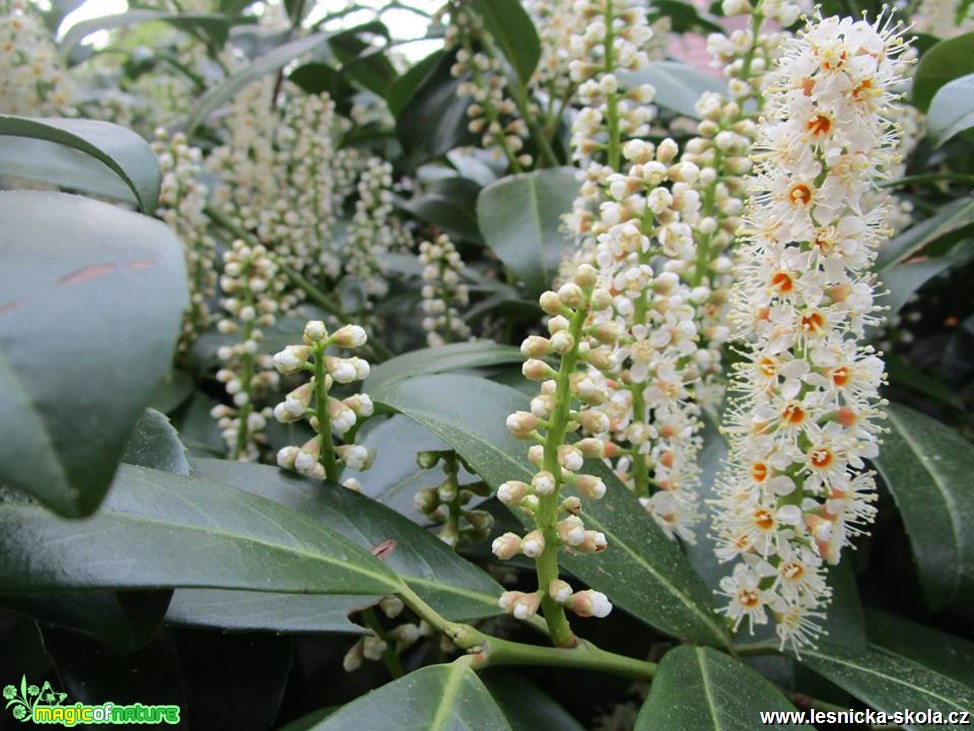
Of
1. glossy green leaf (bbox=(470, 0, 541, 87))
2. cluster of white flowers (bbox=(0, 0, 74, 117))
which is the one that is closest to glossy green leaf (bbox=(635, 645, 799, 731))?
glossy green leaf (bbox=(470, 0, 541, 87))

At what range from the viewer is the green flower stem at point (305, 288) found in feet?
4.61

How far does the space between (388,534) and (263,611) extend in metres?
0.13

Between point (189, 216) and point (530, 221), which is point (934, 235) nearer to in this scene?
point (530, 221)

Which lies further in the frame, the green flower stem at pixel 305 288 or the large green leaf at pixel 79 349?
the green flower stem at pixel 305 288

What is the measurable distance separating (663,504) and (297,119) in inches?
43.6

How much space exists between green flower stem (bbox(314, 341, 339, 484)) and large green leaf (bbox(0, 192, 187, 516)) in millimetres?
219

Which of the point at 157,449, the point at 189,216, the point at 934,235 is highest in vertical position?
the point at 934,235

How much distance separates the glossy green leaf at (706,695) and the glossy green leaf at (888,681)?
8 cm

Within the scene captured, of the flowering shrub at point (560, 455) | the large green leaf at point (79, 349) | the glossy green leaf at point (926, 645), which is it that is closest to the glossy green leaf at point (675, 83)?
the flowering shrub at point (560, 455)

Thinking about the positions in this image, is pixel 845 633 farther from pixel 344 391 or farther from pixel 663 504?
pixel 344 391

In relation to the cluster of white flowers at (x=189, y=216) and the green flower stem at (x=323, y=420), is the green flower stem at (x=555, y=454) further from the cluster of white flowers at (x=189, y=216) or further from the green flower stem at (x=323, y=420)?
the cluster of white flowers at (x=189, y=216)

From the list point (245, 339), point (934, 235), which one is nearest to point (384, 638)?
point (245, 339)

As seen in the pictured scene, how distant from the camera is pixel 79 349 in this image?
1.33ft

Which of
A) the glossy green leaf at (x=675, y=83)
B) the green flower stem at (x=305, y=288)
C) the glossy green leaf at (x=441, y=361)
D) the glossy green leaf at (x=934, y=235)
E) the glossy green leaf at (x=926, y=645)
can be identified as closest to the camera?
the glossy green leaf at (x=926, y=645)
